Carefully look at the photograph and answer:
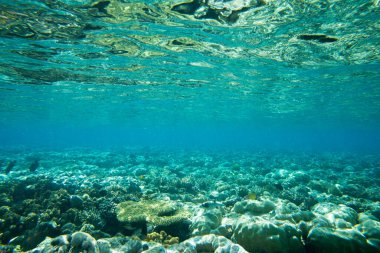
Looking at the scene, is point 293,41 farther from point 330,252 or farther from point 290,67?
point 330,252


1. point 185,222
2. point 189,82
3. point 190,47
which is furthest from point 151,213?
point 189,82

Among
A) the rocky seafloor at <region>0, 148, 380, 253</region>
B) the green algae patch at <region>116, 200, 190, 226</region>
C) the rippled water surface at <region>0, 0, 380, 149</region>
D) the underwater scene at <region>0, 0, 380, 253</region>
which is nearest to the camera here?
the rocky seafloor at <region>0, 148, 380, 253</region>

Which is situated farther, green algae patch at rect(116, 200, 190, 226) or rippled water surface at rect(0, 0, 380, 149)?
rippled water surface at rect(0, 0, 380, 149)

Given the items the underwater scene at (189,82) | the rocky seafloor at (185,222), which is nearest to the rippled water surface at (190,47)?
the underwater scene at (189,82)

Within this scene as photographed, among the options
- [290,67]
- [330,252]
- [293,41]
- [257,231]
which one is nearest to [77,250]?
[257,231]

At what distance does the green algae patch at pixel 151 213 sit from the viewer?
682 centimetres

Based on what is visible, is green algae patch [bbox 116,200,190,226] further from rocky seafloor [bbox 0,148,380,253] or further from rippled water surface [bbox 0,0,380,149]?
rippled water surface [bbox 0,0,380,149]

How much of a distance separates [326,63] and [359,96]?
15.6m

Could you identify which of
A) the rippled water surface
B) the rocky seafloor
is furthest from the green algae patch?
the rippled water surface

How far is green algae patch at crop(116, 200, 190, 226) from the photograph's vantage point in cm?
682

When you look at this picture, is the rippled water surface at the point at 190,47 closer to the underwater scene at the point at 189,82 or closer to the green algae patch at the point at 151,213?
the underwater scene at the point at 189,82

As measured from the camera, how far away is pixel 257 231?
17.0 ft

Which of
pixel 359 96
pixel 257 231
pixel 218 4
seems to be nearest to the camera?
pixel 257 231

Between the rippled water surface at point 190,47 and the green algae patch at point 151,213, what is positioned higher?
the rippled water surface at point 190,47
